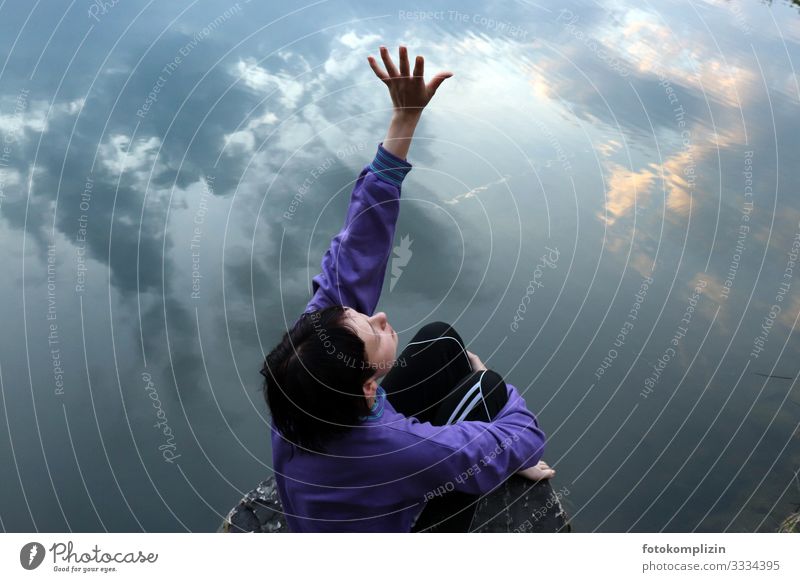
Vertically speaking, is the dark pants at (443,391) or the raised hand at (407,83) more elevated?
the raised hand at (407,83)

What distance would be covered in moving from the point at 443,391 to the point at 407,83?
3.32ft

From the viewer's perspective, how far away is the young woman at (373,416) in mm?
1728

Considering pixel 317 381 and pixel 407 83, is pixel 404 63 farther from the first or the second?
pixel 317 381

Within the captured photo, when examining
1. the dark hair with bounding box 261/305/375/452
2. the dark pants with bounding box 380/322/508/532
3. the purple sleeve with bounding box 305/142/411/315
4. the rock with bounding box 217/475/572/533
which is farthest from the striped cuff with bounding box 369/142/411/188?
the rock with bounding box 217/475/572/533

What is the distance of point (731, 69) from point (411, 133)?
128 inches

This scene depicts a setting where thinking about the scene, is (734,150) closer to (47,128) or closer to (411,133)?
(411,133)

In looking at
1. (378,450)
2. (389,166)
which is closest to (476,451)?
(378,450)

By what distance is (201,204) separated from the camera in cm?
377

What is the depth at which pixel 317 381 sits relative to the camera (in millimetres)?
1684

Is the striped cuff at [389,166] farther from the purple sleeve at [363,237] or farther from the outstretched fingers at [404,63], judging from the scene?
the outstretched fingers at [404,63]

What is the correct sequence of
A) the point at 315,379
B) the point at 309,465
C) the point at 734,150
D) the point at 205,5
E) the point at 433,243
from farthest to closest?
the point at 734,150
the point at 205,5
the point at 433,243
the point at 309,465
the point at 315,379

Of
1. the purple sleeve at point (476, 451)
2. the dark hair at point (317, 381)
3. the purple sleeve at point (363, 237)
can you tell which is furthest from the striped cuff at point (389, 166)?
the purple sleeve at point (476, 451)

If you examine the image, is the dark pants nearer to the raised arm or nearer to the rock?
the rock
